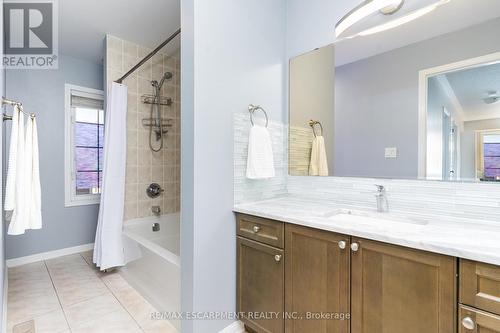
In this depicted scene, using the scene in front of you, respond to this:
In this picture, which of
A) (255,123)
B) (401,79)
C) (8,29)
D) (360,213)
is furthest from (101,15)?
(360,213)

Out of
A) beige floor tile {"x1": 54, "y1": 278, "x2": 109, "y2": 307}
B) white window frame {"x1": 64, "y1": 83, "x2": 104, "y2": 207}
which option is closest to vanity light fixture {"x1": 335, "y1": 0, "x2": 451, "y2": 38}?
beige floor tile {"x1": 54, "y1": 278, "x2": 109, "y2": 307}

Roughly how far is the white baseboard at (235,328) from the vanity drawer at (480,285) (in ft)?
4.15

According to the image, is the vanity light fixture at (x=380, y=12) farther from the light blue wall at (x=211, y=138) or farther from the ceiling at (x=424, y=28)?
the light blue wall at (x=211, y=138)

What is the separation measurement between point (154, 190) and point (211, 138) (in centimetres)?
183

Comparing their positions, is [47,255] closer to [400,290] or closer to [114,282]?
[114,282]

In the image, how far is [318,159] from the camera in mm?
1905

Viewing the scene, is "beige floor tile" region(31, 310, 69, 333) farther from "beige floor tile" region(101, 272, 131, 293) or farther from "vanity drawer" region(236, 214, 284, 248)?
"vanity drawer" region(236, 214, 284, 248)

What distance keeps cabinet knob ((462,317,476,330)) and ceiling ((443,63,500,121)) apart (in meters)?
0.99

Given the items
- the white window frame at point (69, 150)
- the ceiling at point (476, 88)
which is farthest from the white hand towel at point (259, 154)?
the white window frame at point (69, 150)

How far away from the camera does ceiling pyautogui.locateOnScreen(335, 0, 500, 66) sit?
1.28 m

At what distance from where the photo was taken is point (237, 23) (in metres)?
1.66

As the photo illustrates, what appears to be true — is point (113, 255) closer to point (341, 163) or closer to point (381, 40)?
point (341, 163)

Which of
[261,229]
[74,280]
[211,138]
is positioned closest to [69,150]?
[74,280]

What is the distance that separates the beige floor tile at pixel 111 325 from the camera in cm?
172
